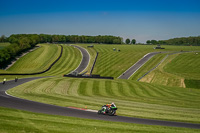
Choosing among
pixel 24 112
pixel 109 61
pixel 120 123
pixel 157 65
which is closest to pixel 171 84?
pixel 157 65

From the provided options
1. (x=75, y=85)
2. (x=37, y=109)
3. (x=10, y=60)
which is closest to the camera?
(x=37, y=109)

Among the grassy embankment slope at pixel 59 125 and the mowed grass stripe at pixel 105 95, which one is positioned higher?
the grassy embankment slope at pixel 59 125

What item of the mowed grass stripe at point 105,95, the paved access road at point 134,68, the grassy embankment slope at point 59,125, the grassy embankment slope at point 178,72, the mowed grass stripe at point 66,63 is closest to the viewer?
the grassy embankment slope at point 59,125

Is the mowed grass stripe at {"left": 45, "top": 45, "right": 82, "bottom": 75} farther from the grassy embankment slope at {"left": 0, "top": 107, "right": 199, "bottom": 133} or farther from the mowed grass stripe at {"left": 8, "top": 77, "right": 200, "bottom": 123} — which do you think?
the grassy embankment slope at {"left": 0, "top": 107, "right": 199, "bottom": 133}

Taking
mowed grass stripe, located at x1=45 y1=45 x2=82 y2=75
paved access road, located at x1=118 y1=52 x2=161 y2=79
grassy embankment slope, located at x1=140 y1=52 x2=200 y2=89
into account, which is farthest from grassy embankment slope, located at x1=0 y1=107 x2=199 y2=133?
mowed grass stripe, located at x1=45 y1=45 x2=82 y2=75

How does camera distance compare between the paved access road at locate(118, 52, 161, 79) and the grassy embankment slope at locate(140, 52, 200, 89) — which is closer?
the grassy embankment slope at locate(140, 52, 200, 89)

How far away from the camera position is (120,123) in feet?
66.0

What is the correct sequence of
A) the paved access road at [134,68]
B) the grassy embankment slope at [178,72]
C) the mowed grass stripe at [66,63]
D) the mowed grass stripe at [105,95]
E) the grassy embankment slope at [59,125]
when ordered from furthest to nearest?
1. the mowed grass stripe at [66,63]
2. the paved access road at [134,68]
3. the grassy embankment slope at [178,72]
4. the mowed grass stripe at [105,95]
5. the grassy embankment slope at [59,125]

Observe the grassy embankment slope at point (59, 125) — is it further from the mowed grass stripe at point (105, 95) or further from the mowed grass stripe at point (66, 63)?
the mowed grass stripe at point (66, 63)

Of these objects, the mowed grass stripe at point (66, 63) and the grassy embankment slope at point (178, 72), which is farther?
the mowed grass stripe at point (66, 63)

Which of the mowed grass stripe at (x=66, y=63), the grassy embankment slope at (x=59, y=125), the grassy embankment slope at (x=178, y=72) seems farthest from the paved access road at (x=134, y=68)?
the grassy embankment slope at (x=59, y=125)

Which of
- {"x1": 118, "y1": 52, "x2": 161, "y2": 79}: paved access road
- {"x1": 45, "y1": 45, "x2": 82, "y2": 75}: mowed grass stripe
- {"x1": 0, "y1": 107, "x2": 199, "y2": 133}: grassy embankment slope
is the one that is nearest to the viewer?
{"x1": 0, "y1": 107, "x2": 199, "y2": 133}: grassy embankment slope

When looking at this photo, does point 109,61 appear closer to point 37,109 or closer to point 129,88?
point 129,88

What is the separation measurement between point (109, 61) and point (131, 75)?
24.5 m
